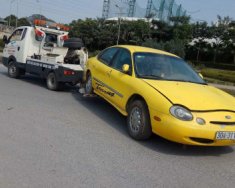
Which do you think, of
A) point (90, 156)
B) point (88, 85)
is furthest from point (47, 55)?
point (90, 156)

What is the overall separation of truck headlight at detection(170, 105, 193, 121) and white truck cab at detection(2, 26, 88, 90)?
4937mm

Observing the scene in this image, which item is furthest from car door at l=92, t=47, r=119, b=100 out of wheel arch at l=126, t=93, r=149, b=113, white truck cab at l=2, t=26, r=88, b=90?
white truck cab at l=2, t=26, r=88, b=90

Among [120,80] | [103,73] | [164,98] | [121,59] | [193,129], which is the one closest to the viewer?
[193,129]

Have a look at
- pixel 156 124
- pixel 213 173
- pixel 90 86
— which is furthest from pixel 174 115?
pixel 90 86

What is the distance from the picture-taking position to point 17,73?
1216 centimetres

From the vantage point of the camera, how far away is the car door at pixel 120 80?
22.0 feet

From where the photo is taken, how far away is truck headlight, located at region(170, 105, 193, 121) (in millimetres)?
5414

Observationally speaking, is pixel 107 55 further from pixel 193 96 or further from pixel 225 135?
pixel 225 135

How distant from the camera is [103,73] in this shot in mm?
7887

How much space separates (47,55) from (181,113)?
22.1ft

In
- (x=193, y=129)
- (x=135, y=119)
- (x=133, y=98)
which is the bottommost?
(x=135, y=119)

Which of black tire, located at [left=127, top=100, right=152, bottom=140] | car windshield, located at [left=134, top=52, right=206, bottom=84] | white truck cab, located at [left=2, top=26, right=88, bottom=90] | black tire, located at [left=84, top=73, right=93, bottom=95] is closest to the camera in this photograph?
black tire, located at [left=127, top=100, right=152, bottom=140]

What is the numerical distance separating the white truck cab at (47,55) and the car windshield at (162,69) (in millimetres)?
3182

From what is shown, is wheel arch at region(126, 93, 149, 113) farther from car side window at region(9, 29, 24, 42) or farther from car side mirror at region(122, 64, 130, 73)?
car side window at region(9, 29, 24, 42)
